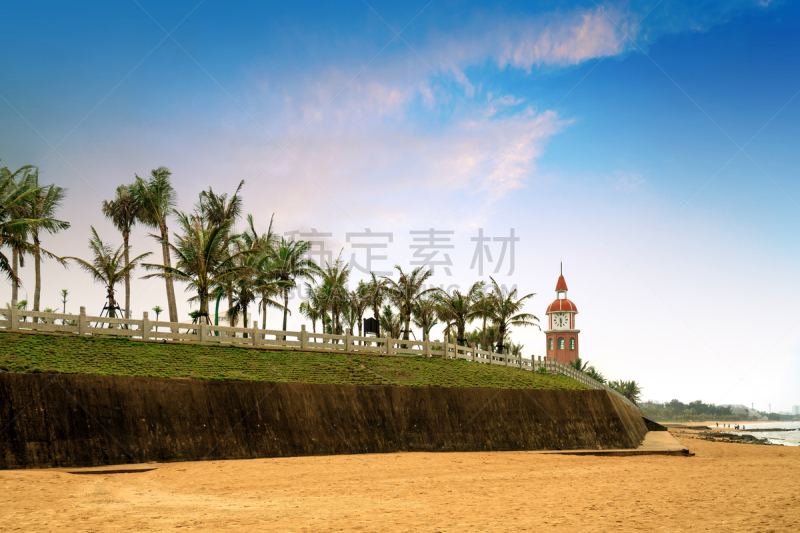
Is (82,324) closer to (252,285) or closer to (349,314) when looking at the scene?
(252,285)

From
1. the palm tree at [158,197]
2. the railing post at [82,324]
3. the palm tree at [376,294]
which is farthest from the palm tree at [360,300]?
the railing post at [82,324]

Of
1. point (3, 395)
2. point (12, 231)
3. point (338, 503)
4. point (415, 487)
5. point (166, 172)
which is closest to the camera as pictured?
point (338, 503)

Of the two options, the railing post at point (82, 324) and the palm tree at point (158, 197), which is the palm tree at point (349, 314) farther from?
the railing post at point (82, 324)

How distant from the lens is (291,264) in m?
43.6

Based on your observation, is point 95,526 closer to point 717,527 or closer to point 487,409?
point 717,527

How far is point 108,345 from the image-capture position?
19234 millimetres

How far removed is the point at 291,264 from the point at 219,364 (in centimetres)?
2441

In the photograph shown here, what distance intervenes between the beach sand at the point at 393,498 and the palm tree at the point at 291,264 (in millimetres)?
27867

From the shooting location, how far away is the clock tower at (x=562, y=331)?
72312mm

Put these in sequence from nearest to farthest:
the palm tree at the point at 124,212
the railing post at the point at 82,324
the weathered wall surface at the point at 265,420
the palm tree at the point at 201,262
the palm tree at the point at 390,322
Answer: the weathered wall surface at the point at 265,420, the railing post at the point at 82,324, the palm tree at the point at 201,262, the palm tree at the point at 124,212, the palm tree at the point at 390,322

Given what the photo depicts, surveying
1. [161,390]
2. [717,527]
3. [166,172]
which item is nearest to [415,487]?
[717,527]

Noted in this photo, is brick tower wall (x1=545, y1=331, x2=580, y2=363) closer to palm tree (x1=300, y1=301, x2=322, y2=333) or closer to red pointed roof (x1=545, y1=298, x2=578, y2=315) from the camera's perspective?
red pointed roof (x1=545, y1=298, x2=578, y2=315)

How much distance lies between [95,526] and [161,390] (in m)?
8.04

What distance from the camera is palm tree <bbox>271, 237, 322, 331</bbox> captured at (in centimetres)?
4272
